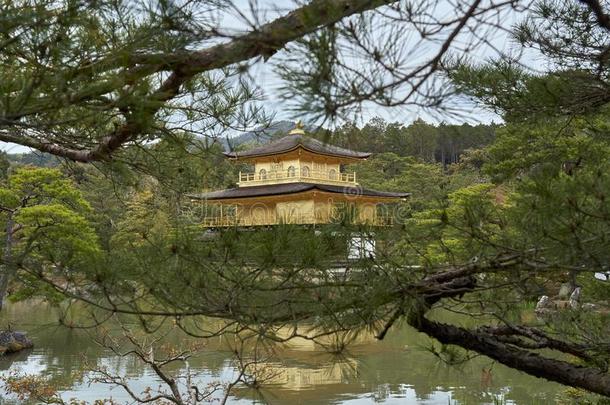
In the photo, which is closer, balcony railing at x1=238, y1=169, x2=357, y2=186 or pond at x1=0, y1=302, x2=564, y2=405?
pond at x1=0, y1=302, x2=564, y2=405

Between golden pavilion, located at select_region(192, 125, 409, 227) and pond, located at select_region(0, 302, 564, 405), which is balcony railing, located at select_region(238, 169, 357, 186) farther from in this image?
pond, located at select_region(0, 302, 564, 405)

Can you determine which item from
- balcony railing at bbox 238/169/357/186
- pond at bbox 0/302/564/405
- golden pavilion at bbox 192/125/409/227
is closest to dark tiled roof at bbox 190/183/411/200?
golden pavilion at bbox 192/125/409/227

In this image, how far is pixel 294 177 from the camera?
11.6 metres

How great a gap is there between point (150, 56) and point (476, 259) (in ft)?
2.68

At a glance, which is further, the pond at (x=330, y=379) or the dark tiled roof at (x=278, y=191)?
the dark tiled roof at (x=278, y=191)

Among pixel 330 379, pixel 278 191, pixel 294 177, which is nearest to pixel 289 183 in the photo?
pixel 294 177

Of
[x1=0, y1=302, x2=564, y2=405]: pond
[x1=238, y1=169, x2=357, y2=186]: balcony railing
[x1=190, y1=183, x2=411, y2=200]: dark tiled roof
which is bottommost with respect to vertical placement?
[x1=0, y1=302, x2=564, y2=405]: pond

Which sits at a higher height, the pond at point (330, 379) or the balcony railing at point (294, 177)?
the balcony railing at point (294, 177)

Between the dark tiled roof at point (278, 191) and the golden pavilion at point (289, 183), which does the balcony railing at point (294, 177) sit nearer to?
the golden pavilion at point (289, 183)

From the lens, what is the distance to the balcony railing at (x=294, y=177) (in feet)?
38.1

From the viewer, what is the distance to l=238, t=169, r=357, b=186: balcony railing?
457 inches

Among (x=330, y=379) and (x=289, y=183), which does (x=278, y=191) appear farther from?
(x=330, y=379)

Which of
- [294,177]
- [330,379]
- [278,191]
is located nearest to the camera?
[330,379]

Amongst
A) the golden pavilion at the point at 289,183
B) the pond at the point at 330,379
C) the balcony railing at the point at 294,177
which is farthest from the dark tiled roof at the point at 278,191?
the pond at the point at 330,379
